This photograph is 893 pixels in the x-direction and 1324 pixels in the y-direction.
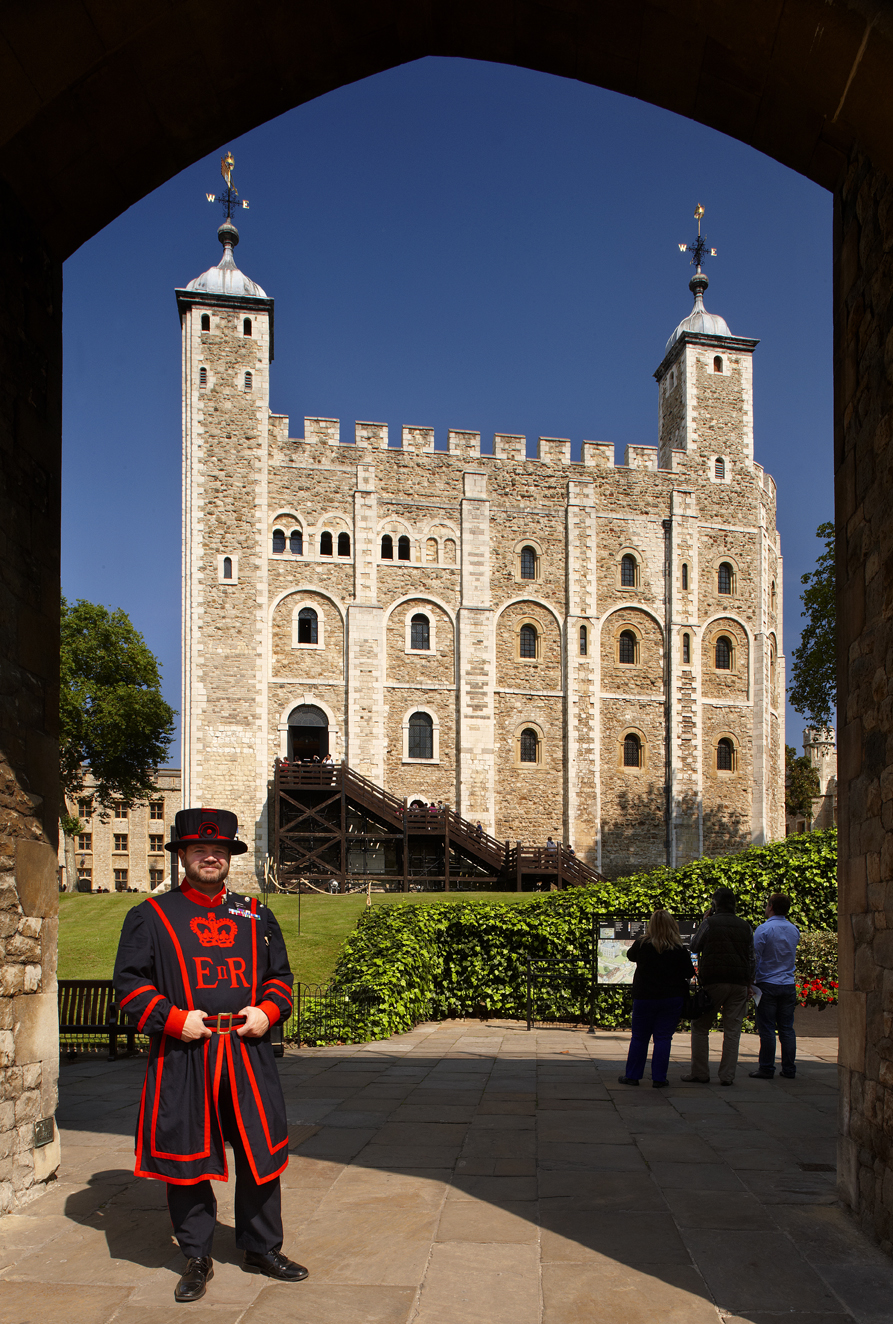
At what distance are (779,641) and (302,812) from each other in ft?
61.2

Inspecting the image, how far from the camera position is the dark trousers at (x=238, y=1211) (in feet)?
11.7

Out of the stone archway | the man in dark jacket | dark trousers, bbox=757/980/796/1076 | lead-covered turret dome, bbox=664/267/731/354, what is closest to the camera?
the stone archway

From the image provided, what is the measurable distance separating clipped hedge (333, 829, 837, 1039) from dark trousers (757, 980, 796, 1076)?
2.87 metres

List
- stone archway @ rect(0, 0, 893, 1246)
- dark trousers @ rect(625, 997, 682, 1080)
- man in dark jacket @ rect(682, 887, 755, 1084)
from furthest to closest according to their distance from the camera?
man in dark jacket @ rect(682, 887, 755, 1084) → dark trousers @ rect(625, 997, 682, 1080) → stone archway @ rect(0, 0, 893, 1246)

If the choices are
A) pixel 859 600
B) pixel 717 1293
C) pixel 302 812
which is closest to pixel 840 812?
pixel 859 600

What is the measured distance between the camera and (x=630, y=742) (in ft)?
107

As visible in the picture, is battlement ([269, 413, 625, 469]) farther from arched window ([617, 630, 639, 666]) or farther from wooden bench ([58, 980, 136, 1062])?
wooden bench ([58, 980, 136, 1062])

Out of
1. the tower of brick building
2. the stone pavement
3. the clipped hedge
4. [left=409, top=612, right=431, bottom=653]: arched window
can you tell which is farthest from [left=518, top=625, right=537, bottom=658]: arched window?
the stone pavement

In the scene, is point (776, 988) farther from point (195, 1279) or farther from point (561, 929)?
point (195, 1279)

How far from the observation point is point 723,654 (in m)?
33.7

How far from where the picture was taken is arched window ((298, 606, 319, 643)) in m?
30.2

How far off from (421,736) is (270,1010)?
27056 millimetres

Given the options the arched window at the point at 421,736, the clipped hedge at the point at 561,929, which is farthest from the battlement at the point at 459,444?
the clipped hedge at the point at 561,929

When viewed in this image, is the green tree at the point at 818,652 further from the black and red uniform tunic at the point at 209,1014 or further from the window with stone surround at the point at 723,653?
the black and red uniform tunic at the point at 209,1014
